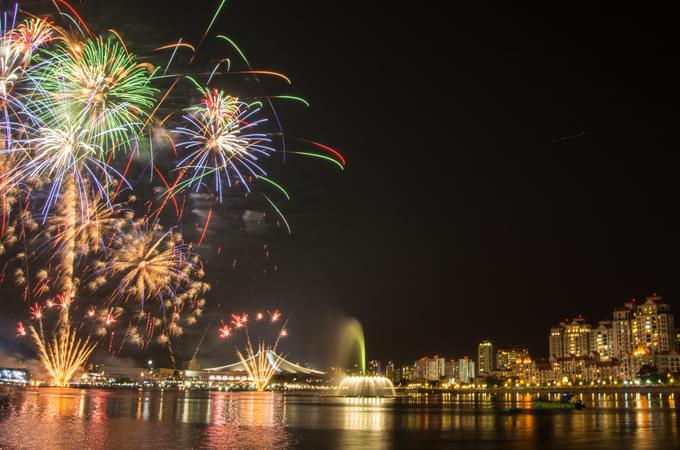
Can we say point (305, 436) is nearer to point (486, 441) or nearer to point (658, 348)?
point (486, 441)

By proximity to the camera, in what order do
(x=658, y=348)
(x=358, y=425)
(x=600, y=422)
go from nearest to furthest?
(x=358, y=425) → (x=600, y=422) → (x=658, y=348)

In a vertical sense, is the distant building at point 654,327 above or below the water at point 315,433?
above

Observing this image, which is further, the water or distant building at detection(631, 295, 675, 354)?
distant building at detection(631, 295, 675, 354)

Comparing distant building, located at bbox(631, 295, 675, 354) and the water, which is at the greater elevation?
distant building, located at bbox(631, 295, 675, 354)

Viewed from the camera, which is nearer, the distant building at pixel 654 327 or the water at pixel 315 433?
the water at pixel 315 433

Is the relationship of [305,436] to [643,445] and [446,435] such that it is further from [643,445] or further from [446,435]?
[643,445]

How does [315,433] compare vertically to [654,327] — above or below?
below

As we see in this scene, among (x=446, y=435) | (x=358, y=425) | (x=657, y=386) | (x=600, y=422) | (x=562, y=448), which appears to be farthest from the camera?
(x=657, y=386)

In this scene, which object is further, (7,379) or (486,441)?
(7,379)

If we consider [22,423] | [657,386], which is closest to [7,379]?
[22,423]

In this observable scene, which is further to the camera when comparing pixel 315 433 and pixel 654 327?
pixel 654 327
